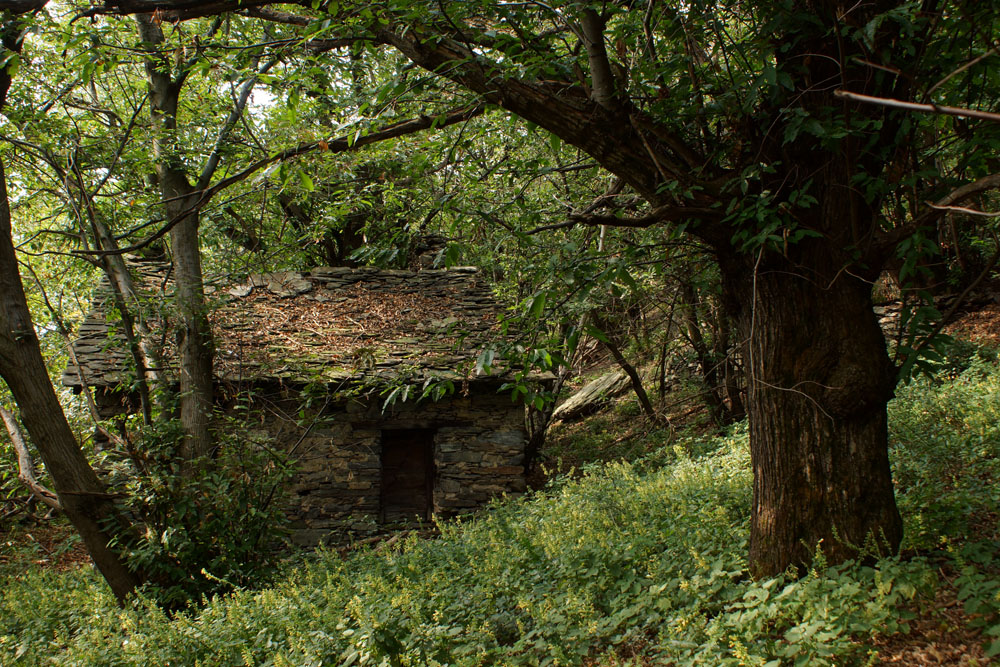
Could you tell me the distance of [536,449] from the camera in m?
9.99

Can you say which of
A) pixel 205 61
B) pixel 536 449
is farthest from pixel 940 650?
pixel 536 449

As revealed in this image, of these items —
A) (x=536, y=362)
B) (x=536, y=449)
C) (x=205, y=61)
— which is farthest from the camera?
(x=536, y=449)

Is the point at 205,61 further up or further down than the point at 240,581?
further up

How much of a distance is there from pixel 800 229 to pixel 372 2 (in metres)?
2.11

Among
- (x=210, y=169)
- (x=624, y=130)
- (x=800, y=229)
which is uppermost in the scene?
(x=210, y=169)

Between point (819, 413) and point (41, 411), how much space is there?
5.19m

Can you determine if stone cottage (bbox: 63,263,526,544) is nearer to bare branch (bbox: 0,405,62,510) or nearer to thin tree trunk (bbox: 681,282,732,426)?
bare branch (bbox: 0,405,62,510)

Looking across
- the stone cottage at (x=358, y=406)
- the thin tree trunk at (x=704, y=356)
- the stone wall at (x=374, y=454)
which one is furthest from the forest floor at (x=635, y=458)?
the stone cottage at (x=358, y=406)

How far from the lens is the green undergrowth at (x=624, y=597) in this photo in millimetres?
2436

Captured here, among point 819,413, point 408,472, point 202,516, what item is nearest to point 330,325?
point 408,472

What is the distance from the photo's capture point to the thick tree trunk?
4352 mm

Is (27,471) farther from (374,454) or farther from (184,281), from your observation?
(374,454)

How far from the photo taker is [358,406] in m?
7.96

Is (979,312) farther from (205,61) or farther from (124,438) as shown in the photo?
(124,438)
